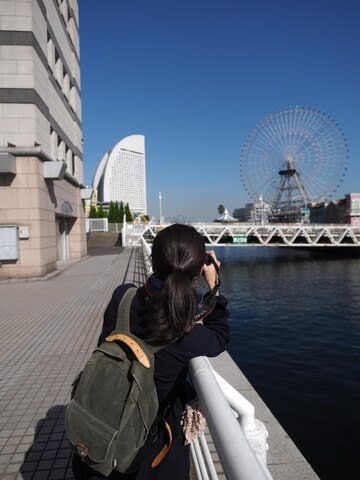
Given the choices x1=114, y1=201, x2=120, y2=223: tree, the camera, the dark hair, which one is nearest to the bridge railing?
the dark hair

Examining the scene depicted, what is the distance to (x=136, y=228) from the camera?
45094 mm

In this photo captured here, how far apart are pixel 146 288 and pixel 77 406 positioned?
1.84 feet

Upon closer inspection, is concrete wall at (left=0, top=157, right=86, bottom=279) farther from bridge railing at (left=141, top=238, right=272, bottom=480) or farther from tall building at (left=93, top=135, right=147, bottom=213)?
tall building at (left=93, top=135, right=147, bottom=213)

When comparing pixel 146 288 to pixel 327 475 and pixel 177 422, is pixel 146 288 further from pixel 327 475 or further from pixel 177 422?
pixel 327 475

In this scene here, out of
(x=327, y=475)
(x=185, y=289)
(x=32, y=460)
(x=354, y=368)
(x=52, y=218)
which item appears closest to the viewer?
(x=185, y=289)

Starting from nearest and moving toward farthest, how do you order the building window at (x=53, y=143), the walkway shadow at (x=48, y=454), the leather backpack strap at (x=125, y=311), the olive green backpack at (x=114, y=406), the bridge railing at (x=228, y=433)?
1. the bridge railing at (x=228, y=433)
2. the olive green backpack at (x=114, y=406)
3. the leather backpack strap at (x=125, y=311)
4. the walkway shadow at (x=48, y=454)
5. the building window at (x=53, y=143)

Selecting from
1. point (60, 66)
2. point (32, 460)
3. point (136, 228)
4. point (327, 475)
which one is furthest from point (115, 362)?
point (136, 228)

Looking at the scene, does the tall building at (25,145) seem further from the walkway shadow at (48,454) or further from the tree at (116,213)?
the tree at (116,213)


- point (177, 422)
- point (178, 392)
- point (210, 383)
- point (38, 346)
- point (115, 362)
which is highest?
point (115, 362)

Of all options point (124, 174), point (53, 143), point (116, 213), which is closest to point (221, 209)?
point (124, 174)

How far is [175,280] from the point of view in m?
1.67

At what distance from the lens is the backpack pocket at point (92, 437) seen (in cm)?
152

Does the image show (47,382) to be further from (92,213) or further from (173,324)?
(92,213)

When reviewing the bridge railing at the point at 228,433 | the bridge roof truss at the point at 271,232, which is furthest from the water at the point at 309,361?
the bridge roof truss at the point at 271,232
